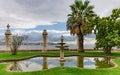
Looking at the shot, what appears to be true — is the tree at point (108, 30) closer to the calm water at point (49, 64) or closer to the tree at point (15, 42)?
the calm water at point (49, 64)

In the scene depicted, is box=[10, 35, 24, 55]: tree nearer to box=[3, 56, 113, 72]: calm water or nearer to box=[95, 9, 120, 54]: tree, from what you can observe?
box=[3, 56, 113, 72]: calm water

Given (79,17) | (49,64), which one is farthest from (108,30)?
(49,64)

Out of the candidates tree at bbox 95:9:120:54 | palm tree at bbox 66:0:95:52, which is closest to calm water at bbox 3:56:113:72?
tree at bbox 95:9:120:54

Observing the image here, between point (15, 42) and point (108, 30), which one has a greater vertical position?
point (108, 30)

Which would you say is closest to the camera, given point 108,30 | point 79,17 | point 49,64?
point 49,64

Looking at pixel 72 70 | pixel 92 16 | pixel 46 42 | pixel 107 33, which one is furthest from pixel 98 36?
pixel 72 70

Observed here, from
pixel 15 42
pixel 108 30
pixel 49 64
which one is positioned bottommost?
pixel 49 64

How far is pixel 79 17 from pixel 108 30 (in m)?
6.01

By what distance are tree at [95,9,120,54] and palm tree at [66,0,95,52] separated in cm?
396

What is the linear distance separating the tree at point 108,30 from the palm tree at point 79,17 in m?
3.96

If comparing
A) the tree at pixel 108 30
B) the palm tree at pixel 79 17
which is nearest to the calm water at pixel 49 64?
the tree at pixel 108 30

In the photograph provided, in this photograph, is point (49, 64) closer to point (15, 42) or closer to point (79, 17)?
point (15, 42)

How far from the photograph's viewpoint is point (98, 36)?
32.9 m

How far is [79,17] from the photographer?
121 feet
